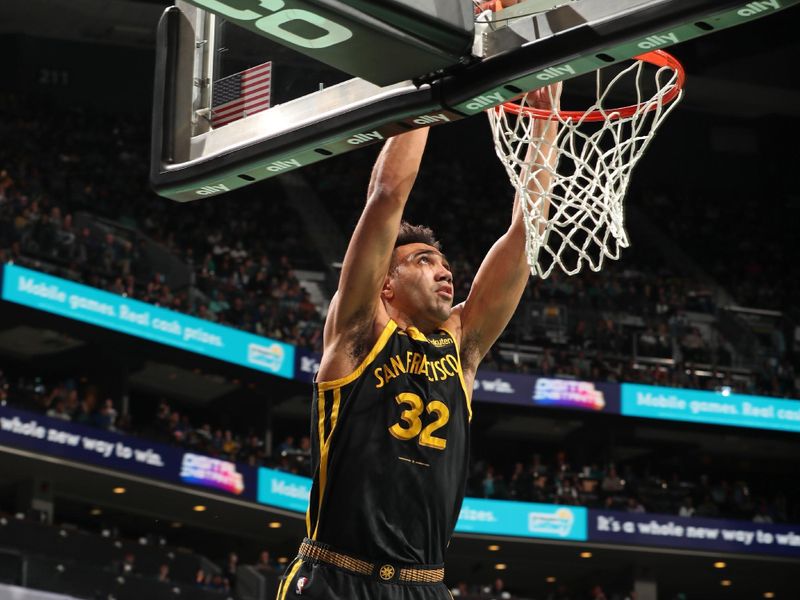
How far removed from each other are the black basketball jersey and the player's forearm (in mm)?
507

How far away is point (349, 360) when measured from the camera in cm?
452

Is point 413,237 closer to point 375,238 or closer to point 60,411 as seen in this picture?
point 375,238

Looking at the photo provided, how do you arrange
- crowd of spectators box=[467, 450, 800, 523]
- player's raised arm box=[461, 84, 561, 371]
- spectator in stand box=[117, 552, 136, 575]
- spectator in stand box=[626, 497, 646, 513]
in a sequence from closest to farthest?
player's raised arm box=[461, 84, 561, 371], spectator in stand box=[117, 552, 136, 575], crowd of spectators box=[467, 450, 800, 523], spectator in stand box=[626, 497, 646, 513]

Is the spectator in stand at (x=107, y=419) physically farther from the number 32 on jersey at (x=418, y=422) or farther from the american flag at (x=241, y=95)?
the number 32 on jersey at (x=418, y=422)

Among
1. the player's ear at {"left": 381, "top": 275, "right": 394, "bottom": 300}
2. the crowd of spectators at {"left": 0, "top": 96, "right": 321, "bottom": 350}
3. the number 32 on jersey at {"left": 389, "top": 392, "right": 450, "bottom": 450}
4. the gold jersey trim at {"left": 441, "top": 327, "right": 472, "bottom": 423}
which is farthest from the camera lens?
the crowd of spectators at {"left": 0, "top": 96, "right": 321, "bottom": 350}

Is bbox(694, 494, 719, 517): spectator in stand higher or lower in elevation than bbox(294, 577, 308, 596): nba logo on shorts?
higher

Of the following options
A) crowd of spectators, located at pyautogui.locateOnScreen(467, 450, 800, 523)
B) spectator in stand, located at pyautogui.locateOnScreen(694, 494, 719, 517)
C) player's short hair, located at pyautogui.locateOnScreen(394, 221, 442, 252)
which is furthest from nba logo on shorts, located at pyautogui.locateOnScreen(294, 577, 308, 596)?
spectator in stand, located at pyautogui.locateOnScreen(694, 494, 719, 517)

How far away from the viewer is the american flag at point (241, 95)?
4445 mm

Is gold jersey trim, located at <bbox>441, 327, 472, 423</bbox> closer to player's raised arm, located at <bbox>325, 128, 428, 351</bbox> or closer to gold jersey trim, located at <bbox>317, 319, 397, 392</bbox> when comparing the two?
gold jersey trim, located at <bbox>317, 319, 397, 392</bbox>

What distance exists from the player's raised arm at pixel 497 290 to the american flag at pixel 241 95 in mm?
1130

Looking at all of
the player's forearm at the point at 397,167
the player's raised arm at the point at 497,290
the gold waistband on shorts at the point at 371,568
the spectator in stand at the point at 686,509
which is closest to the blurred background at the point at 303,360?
the spectator in stand at the point at 686,509

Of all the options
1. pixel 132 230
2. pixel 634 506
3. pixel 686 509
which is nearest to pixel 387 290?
pixel 132 230

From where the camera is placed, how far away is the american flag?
14.6 ft

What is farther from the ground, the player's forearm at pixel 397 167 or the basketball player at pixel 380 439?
the player's forearm at pixel 397 167
